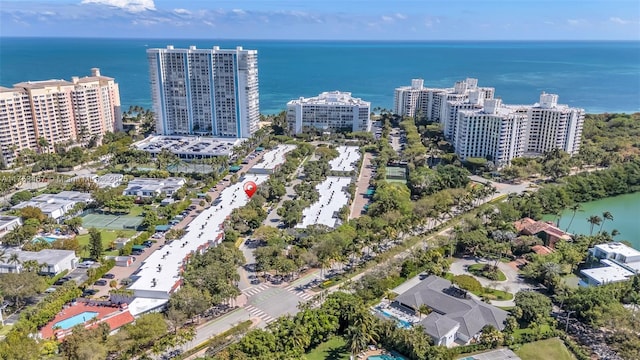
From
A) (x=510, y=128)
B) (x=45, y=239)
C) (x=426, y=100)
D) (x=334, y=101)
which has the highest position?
(x=334, y=101)

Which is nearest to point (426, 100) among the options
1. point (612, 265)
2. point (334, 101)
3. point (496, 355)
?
point (334, 101)

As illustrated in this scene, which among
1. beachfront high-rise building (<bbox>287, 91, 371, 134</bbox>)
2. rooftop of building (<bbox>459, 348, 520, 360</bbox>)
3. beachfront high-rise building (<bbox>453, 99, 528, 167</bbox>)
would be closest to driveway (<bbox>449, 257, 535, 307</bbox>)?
rooftop of building (<bbox>459, 348, 520, 360</bbox>)

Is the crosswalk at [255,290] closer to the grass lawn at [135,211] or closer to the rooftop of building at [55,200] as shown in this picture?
the grass lawn at [135,211]

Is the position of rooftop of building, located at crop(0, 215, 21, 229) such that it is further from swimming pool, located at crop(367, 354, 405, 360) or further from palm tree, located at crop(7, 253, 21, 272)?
swimming pool, located at crop(367, 354, 405, 360)

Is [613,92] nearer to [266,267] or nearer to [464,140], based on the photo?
[464,140]

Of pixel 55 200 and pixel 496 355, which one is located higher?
pixel 55 200

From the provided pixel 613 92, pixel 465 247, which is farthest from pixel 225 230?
pixel 613 92

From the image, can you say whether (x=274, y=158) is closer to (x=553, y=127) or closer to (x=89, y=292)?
(x=89, y=292)
